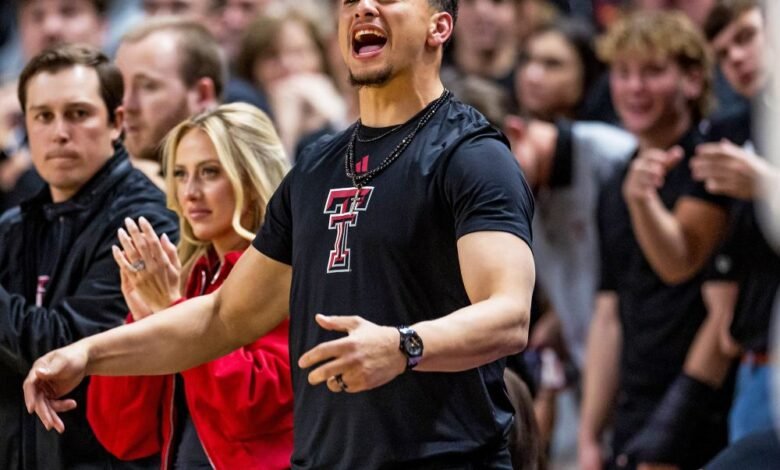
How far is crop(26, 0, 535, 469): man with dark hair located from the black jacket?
700mm

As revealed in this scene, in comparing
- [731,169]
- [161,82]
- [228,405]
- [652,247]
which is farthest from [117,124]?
[652,247]

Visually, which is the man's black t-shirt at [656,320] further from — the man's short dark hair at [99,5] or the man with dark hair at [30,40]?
the man's short dark hair at [99,5]

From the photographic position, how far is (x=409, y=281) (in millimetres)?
3709

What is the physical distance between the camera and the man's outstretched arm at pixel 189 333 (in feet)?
13.1

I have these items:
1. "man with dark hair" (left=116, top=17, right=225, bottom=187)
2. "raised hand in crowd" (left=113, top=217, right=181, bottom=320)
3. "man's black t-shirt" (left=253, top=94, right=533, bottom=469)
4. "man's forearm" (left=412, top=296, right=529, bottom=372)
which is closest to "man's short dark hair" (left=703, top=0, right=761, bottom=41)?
"man with dark hair" (left=116, top=17, right=225, bottom=187)

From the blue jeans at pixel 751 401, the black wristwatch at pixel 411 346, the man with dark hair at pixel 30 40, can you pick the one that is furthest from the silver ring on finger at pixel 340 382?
the man with dark hair at pixel 30 40

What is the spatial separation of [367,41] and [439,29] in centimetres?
19

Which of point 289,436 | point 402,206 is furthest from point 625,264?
point 402,206

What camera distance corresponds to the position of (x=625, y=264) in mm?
6672

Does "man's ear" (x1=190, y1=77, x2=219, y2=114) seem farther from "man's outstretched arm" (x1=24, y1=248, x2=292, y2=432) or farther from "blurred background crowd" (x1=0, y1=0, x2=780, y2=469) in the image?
"man's outstretched arm" (x1=24, y1=248, x2=292, y2=432)

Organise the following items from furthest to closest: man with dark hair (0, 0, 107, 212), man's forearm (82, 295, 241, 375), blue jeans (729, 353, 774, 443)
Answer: man with dark hair (0, 0, 107, 212)
blue jeans (729, 353, 774, 443)
man's forearm (82, 295, 241, 375)

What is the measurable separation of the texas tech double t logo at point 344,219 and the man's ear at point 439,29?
428 millimetres

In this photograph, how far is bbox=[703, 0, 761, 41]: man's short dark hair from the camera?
6.46 meters

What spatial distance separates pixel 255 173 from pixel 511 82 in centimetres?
398
